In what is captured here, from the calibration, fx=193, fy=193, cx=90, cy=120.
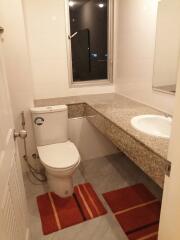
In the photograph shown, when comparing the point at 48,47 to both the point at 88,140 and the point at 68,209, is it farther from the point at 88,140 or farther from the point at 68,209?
the point at 68,209

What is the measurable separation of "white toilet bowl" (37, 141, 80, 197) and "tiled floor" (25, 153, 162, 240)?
262mm

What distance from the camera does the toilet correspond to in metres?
1.77

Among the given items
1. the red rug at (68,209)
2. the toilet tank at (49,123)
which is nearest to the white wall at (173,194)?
the red rug at (68,209)

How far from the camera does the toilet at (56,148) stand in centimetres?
177

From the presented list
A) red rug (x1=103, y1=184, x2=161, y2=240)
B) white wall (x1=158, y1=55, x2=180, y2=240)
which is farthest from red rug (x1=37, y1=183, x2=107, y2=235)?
white wall (x1=158, y1=55, x2=180, y2=240)

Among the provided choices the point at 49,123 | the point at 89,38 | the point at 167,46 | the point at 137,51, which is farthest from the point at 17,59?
the point at 167,46

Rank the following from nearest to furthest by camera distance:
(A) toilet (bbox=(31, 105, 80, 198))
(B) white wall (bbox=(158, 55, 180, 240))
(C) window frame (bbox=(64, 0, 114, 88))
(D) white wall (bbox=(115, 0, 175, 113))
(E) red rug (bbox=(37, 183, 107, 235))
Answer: (B) white wall (bbox=(158, 55, 180, 240))
(E) red rug (bbox=(37, 183, 107, 235))
(A) toilet (bbox=(31, 105, 80, 198))
(D) white wall (bbox=(115, 0, 175, 113))
(C) window frame (bbox=(64, 0, 114, 88))

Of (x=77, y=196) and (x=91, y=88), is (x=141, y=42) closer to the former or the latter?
(x=91, y=88)

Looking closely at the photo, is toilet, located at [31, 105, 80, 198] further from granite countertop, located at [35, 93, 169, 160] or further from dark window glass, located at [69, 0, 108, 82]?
dark window glass, located at [69, 0, 108, 82]

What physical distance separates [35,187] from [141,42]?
6.37ft

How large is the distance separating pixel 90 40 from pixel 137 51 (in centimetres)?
69

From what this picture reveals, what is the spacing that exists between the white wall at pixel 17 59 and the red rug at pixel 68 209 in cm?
79

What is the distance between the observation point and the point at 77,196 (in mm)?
1975

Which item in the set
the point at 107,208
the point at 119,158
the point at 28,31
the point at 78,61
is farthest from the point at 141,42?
the point at 107,208
